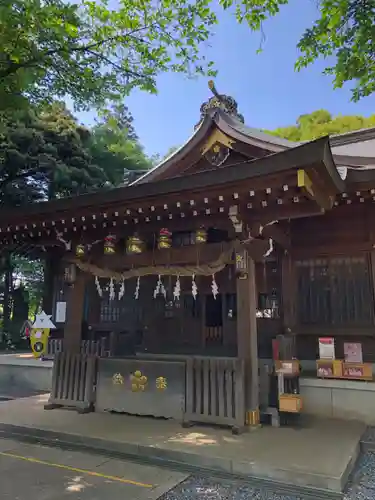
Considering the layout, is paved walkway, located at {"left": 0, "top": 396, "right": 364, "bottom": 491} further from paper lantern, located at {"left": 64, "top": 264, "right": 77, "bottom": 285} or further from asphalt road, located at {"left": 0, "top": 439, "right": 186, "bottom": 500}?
paper lantern, located at {"left": 64, "top": 264, "right": 77, "bottom": 285}

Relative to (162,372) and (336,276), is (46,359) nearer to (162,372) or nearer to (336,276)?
(162,372)

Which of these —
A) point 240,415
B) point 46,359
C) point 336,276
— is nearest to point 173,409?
point 240,415

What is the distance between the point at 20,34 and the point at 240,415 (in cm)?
570

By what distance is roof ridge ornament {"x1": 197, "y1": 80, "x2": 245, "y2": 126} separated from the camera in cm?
909

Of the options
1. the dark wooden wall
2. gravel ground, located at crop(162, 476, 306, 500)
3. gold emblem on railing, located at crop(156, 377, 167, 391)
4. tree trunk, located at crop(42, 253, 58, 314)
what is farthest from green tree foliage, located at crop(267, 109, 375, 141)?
gravel ground, located at crop(162, 476, 306, 500)

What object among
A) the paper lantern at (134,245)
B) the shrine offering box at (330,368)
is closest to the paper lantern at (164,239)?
the paper lantern at (134,245)

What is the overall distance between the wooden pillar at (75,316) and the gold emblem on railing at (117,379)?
933mm

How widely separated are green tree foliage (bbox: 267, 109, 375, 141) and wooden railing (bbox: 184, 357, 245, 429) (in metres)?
14.0

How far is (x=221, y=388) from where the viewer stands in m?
5.02

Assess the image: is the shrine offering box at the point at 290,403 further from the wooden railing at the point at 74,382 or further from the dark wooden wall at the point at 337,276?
the wooden railing at the point at 74,382

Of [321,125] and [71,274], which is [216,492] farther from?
A: [321,125]

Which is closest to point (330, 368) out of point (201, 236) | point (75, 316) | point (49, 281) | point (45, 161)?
point (201, 236)

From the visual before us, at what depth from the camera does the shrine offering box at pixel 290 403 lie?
491 cm

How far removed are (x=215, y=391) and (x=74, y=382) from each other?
98.7 inches
